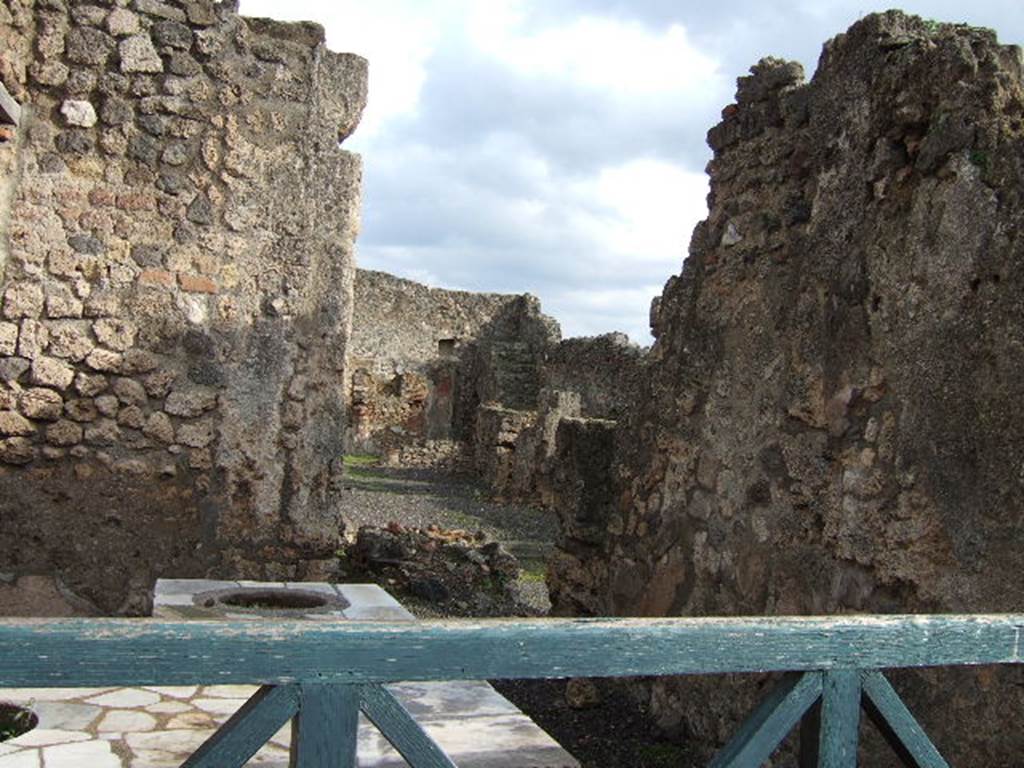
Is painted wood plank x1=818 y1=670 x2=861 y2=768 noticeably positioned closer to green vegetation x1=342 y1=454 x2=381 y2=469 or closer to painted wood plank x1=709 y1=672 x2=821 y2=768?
painted wood plank x1=709 y1=672 x2=821 y2=768

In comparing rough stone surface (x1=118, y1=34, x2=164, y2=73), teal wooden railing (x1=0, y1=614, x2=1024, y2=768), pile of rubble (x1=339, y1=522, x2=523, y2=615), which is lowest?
pile of rubble (x1=339, y1=522, x2=523, y2=615)

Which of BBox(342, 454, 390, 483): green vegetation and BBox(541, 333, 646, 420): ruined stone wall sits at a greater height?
BBox(541, 333, 646, 420): ruined stone wall

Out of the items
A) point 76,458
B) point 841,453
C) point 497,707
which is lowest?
point 497,707

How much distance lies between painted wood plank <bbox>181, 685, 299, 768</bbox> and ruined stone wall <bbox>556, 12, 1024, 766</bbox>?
2133 mm

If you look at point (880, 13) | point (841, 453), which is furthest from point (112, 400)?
point (880, 13)

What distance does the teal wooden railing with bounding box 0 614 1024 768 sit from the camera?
1.19 metres

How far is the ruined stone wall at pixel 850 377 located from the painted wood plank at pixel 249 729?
2.13 m

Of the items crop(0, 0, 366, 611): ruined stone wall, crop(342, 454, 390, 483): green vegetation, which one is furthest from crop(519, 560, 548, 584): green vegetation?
crop(342, 454, 390, 483): green vegetation

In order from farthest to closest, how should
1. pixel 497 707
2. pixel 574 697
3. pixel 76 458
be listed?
pixel 76 458 → pixel 574 697 → pixel 497 707

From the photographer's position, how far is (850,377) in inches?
144

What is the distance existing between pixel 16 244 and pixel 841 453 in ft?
13.1

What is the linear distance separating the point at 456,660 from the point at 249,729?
0.87 feet

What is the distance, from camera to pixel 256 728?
1.25 meters

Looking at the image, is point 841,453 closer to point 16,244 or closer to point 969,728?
point 969,728
